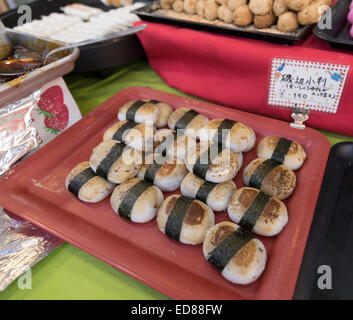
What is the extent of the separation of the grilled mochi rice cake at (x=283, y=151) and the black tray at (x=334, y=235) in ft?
0.42

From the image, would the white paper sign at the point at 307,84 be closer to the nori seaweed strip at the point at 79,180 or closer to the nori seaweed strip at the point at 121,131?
the nori seaweed strip at the point at 121,131

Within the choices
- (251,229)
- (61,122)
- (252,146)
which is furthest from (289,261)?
(61,122)

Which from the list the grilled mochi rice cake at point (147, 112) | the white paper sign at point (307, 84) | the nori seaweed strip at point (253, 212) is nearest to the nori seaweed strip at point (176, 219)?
the nori seaweed strip at point (253, 212)

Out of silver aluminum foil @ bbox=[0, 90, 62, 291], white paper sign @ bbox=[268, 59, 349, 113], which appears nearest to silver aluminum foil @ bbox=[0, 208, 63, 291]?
silver aluminum foil @ bbox=[0, 90, 62, 291]

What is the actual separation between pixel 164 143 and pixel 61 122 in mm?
579

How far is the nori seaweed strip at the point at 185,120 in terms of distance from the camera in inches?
55.5

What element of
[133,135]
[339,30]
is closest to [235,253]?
[133,135]

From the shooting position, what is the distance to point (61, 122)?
1495 mm

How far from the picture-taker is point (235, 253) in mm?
888

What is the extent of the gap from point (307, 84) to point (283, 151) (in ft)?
1.02

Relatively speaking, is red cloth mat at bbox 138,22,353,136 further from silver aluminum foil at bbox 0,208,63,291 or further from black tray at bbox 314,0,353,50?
silver aluminum foil at bbox 0,208,63,291

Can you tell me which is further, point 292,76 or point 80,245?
point 292,76
